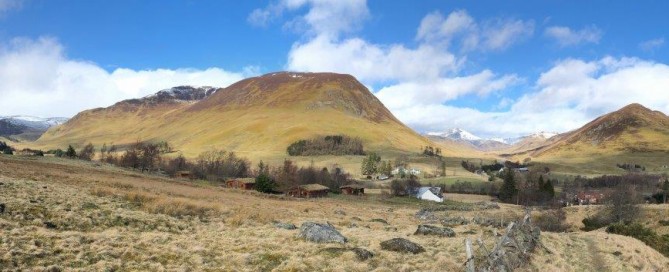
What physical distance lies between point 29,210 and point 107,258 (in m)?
10.5

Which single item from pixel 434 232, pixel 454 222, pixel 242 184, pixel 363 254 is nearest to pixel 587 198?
pixel 454 222

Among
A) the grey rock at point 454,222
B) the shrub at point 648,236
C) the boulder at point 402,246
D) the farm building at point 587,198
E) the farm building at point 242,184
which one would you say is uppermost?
the boulder at point 402,246

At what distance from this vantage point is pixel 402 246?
79.1 ft

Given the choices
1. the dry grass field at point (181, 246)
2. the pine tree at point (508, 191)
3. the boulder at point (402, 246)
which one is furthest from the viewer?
the pine tree at point (508, 191)

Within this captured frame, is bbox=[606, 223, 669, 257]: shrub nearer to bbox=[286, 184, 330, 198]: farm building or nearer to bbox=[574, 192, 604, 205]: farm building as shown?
bbox=[286, 184, 330, 198]: farm building

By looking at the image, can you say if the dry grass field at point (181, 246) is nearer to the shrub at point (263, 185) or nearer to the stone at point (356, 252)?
the stone at point (356, 252)

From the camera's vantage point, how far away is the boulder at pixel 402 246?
2386 cm

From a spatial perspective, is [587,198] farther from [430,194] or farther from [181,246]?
[181,246]

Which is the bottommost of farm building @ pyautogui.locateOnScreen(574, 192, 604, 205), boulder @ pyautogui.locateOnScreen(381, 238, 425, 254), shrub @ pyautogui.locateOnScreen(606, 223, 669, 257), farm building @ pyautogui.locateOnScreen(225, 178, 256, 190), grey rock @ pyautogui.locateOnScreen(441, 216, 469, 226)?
farm building @ pyautogui.locateOnScreen(574, 192, 604, 205)

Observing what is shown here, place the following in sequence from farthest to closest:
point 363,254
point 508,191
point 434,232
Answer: point 508,191
point 434,232
point 363,254

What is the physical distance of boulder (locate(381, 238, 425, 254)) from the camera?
2386cm

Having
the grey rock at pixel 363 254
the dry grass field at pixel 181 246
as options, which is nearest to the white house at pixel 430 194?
the dry grass field at pixel 181 246

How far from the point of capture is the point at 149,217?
30344mm

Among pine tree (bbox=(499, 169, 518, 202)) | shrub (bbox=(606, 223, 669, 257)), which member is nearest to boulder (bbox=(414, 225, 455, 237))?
shrub (bbox=(606, 223, 669, 257))
